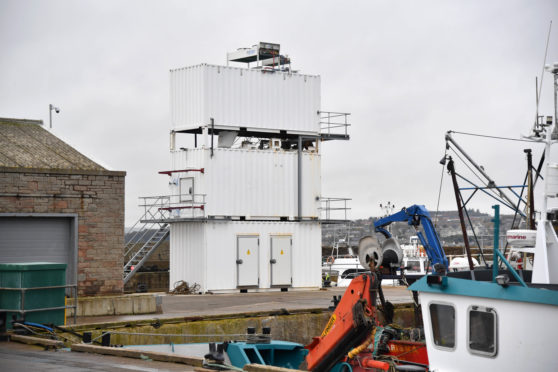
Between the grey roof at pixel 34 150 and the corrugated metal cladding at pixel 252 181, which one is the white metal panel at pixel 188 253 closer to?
the corrugated metal cladding at pixel 252 181

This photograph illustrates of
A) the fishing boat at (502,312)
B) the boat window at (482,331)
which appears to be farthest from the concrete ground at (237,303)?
the boat window at (482,331)

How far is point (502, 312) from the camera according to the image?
12.6 metres

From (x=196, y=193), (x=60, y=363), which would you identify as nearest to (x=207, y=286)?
(x=196, y=193)

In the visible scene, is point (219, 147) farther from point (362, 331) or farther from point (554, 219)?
point (554, 219)

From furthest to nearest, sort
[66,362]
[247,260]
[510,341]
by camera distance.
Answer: [247,260] < [66,362] < [510,341]

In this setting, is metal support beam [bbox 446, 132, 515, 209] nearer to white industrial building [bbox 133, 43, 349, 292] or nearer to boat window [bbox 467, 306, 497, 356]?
boat window [bbox 467, 306, 497, 356]

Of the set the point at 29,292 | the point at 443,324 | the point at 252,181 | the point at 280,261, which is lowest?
the point at 443,324

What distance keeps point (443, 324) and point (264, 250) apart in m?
20.4

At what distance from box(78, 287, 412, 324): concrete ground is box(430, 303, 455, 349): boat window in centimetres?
1064

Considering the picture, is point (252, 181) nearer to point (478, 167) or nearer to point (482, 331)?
point (478, 167)

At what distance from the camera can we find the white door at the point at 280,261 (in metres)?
33.9

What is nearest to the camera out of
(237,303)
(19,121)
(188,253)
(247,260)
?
(237,303)

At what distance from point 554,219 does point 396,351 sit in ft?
20.4

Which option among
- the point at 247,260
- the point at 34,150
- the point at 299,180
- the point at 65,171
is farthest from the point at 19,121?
the point at 299,180
